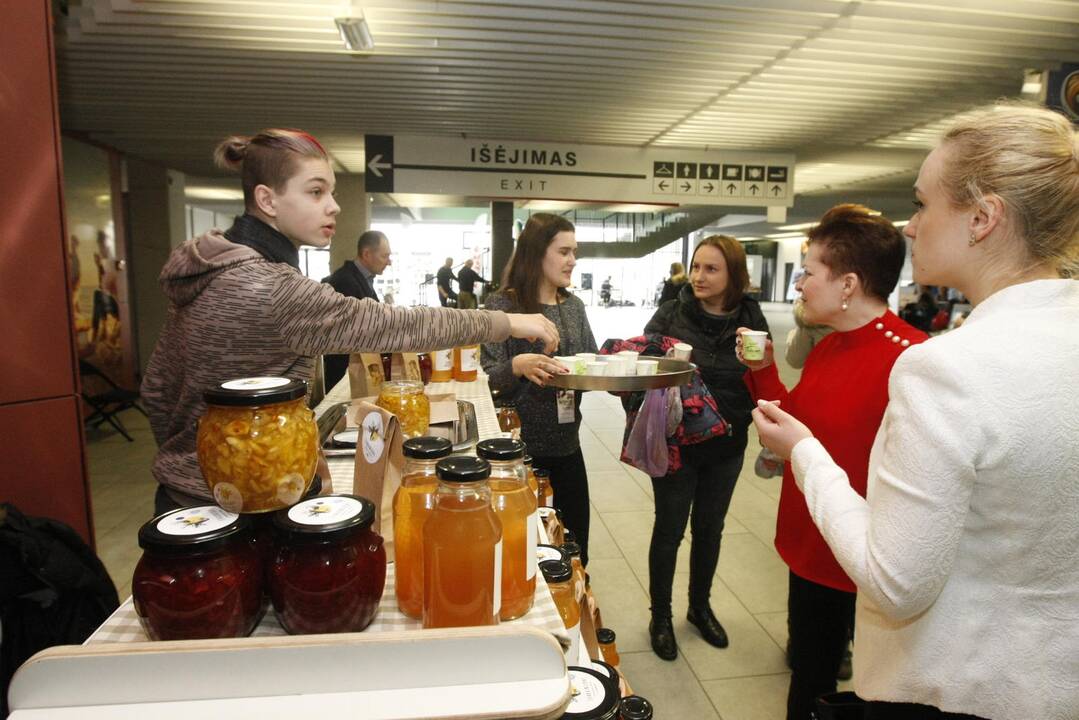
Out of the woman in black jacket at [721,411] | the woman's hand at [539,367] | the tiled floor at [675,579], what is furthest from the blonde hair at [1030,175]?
the tiled floor at [675,579]

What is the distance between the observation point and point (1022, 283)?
966mm

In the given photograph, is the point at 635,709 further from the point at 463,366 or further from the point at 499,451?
the point at 463,366

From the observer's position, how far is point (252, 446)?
0.89m

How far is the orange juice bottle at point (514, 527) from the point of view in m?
0.97

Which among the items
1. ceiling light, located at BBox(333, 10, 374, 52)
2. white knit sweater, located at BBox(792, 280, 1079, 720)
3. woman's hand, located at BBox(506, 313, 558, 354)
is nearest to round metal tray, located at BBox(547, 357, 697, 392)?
woman's hand, located at BBox(506, 313, 558, 354)

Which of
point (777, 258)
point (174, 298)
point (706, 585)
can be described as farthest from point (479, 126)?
point (777, 258)

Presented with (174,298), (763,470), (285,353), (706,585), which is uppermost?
(174,298)

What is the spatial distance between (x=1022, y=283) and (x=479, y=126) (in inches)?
240

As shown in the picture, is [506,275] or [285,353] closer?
[285,353]

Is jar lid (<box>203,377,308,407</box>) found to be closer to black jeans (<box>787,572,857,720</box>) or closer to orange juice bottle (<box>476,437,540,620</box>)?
orange juice bottle (<box>476,437,540,620</box>)

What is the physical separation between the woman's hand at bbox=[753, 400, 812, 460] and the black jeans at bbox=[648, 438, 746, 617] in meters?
1.27

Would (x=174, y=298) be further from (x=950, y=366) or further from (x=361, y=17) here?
(x=361, y=17)

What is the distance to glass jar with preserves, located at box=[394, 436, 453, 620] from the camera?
0.96 metres

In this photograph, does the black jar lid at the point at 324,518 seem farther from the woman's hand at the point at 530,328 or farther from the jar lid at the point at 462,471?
the woman's hand at the point at 530,328
